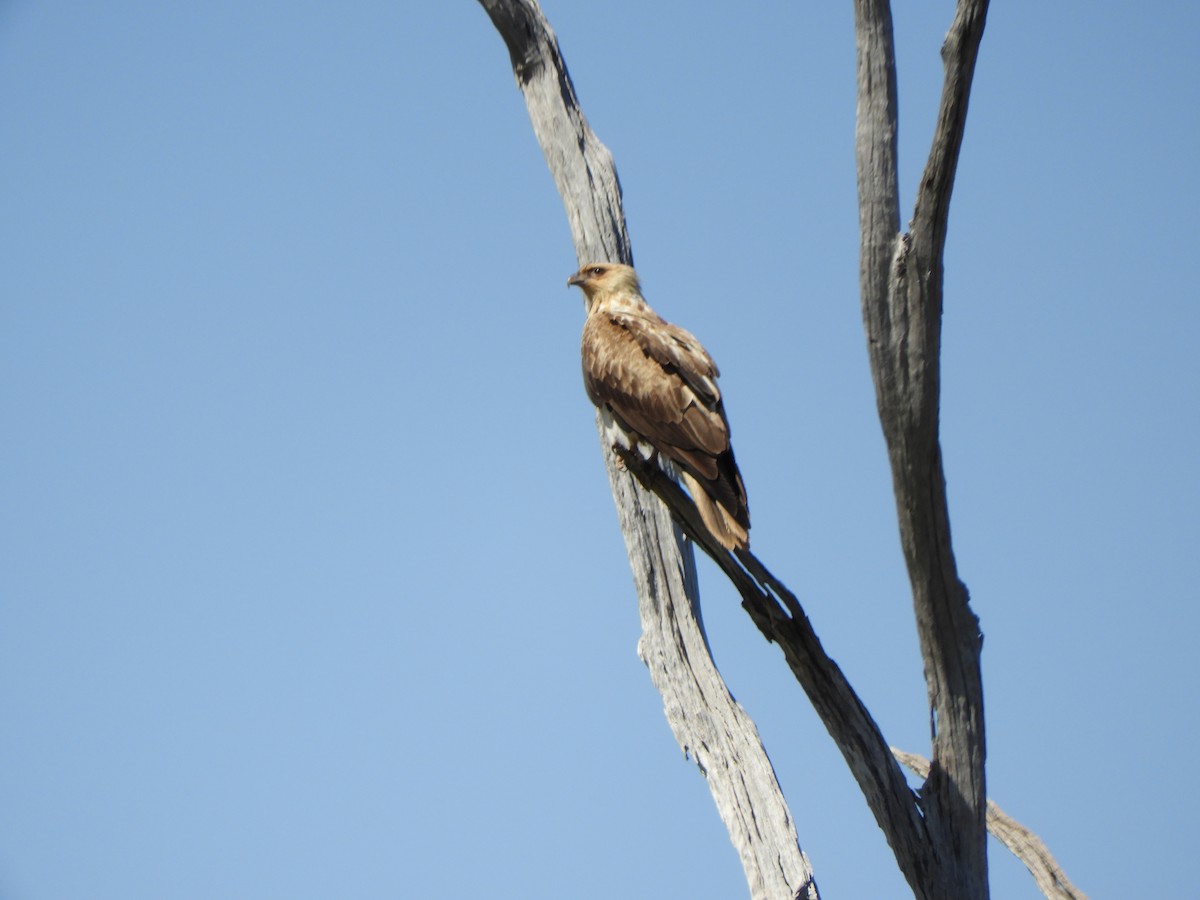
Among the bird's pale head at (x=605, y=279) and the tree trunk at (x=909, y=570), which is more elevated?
the bird's pale head at (x=605, y=279)

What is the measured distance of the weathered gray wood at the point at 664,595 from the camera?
5371 mm

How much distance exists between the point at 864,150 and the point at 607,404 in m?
2.19

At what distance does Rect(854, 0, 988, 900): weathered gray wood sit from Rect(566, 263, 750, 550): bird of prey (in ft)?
2.62

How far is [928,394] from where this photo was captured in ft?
13.2

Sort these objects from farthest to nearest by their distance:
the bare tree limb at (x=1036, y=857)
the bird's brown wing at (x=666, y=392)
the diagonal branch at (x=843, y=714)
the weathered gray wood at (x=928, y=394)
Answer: the bare tree limb at (x=1036, y=857), the bird's brown wing at (x=666, y=392), the diagonal branch at (x=843, y=714), the weathered gray wood at (x=928, y=394)

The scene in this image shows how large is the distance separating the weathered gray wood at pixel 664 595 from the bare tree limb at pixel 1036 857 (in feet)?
3.12

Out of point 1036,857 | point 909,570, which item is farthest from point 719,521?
point 1036,857

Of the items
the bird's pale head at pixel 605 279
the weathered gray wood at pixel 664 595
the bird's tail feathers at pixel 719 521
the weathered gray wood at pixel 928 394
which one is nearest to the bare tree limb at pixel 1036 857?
the weathered gray wood at pixel 664 595

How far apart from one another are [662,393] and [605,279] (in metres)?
1.32

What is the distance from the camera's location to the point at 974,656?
14.0 ft

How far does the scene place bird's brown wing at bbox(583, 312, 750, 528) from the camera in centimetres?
502

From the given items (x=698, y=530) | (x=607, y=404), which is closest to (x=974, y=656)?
(x=698, y=530)

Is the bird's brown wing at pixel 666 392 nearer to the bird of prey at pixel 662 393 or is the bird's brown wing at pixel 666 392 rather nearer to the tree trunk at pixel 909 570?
the bird of prey at pixel 662 393

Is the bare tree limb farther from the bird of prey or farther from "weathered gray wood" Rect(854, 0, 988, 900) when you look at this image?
the bird of prey
